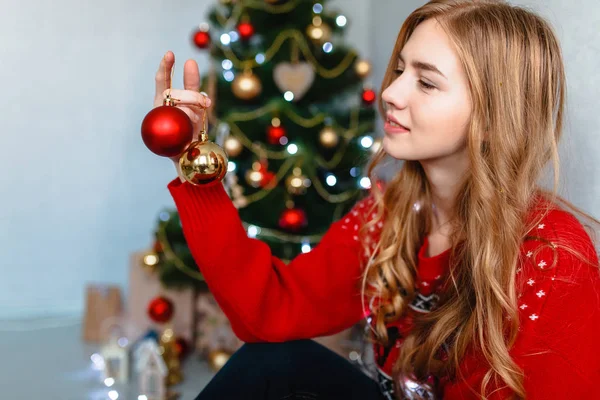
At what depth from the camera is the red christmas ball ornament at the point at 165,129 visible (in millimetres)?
886

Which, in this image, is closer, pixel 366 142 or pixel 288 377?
pixel 288 377

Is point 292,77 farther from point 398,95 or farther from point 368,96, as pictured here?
point 398,95

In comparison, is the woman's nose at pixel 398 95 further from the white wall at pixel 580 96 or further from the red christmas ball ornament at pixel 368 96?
the red christmas ball ornament at pixel 368 96

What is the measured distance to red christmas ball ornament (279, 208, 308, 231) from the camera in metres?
1.89

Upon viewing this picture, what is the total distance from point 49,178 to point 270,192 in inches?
47.4

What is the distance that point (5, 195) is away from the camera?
2572 millimetres

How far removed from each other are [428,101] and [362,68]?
43.8 inches

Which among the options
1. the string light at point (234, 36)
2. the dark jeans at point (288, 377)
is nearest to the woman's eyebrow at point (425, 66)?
the dark jeans at point (288, 377)

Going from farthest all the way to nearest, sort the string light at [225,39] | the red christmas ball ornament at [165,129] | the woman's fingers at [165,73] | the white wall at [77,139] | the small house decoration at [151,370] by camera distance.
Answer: the white wall at [77,139], the string light at [225,39], the small house decoration at [151,370], the woman's fingers at [165,73], the red christmas ball ornament at [165,129]

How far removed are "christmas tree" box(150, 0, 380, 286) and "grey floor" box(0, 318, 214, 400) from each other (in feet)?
1.19

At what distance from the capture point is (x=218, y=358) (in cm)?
202

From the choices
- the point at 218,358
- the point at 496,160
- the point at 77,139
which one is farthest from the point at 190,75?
the point at 77,139

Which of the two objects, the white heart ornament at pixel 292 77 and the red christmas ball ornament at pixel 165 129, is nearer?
the red christmas ball ornament at pixel 165 129

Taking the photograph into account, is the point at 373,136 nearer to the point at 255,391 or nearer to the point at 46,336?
the point at 255,391
